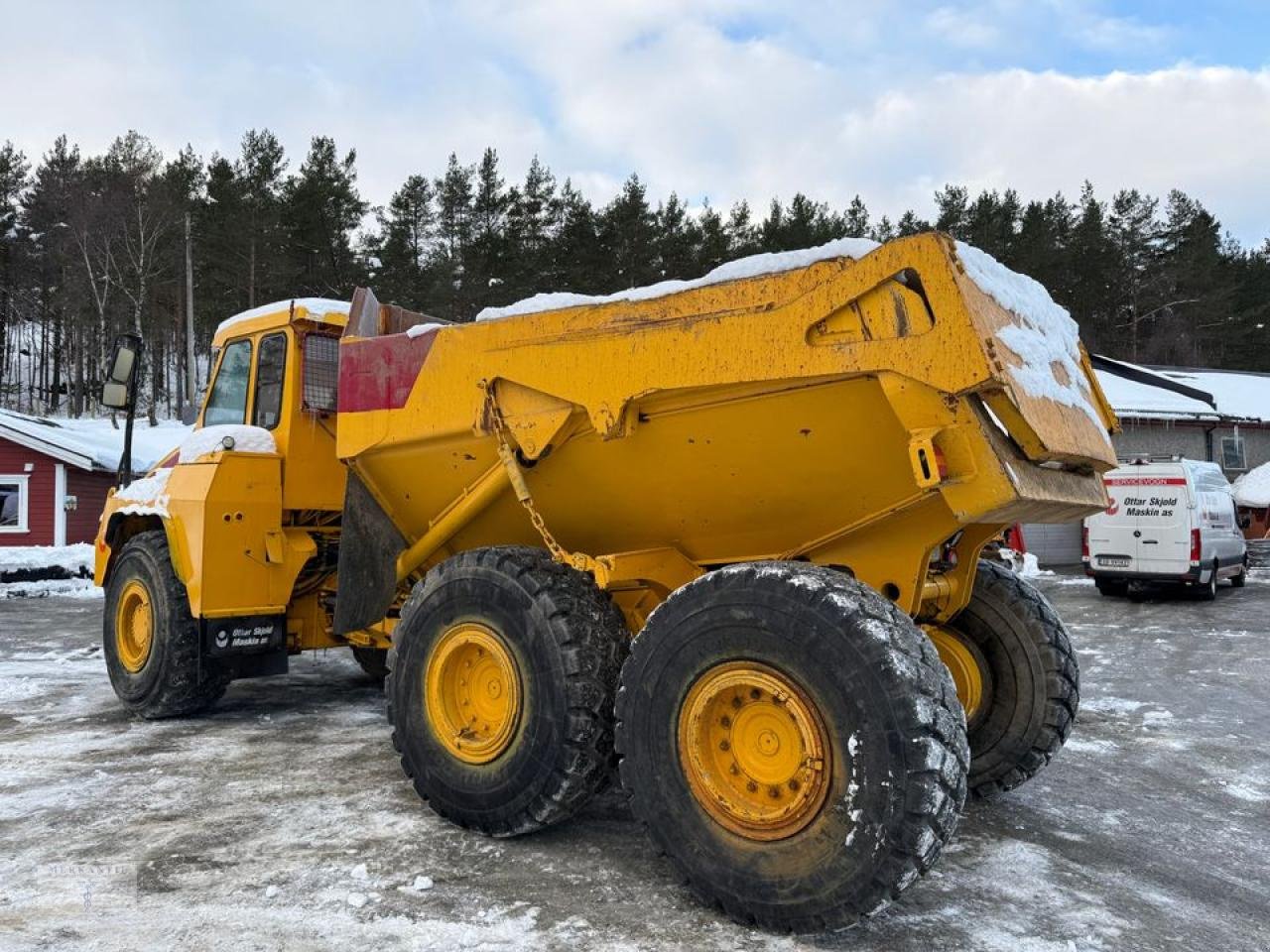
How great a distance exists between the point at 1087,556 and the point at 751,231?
84.4 ft

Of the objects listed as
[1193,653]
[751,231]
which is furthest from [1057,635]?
[751,231]

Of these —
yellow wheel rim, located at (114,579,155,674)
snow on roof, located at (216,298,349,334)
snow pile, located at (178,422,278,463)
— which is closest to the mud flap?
snow pile, located at (178,422,278,463)

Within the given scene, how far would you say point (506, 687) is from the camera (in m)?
3.92

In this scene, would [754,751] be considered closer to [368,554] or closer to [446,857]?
[446,857]

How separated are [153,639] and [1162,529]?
581 inches

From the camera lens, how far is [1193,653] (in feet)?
32.8

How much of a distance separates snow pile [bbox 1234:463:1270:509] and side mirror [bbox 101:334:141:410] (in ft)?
85.6

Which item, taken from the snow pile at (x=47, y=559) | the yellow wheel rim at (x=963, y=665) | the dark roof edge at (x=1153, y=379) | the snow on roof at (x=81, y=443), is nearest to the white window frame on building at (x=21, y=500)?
the snow on roof at (x=81, y=443)

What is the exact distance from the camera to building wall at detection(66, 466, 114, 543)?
21.9m

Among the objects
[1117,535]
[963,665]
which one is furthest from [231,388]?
[1117,535]

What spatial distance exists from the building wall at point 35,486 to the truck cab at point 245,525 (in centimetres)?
1790

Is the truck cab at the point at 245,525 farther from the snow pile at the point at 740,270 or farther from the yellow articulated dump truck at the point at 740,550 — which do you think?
the snow pile at the point at 740,270

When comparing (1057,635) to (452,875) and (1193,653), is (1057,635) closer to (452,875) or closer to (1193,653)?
(452,875)

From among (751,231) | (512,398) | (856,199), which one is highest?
(856,199)
